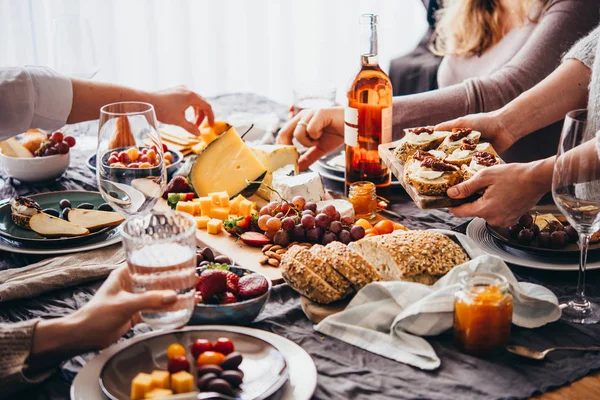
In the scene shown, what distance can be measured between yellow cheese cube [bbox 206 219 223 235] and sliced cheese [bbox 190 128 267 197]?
21cm

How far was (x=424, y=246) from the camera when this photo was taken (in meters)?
1.27

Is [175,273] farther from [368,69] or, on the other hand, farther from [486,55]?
[486,55]

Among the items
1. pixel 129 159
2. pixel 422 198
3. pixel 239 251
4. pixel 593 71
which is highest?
pixel 593 71

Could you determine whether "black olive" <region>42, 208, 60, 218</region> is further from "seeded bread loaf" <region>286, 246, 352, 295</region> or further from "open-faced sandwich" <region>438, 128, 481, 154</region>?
"open-faced sandwich" <region>438, 128, 481, 154</region>

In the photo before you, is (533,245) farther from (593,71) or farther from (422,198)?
(593,71)

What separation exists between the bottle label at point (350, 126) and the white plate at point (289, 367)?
0.70 meters

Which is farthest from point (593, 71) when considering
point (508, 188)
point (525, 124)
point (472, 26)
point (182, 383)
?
point (182, 383)

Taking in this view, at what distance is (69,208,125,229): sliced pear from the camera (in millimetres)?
1545

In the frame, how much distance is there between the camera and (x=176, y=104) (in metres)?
2.01

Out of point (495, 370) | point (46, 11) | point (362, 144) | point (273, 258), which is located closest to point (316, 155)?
point (362, 144)

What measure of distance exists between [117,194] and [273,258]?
340mm

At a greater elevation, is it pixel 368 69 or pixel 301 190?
pixel 368 69

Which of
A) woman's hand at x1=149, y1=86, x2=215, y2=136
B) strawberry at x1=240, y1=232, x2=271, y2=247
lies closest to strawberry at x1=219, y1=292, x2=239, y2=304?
strawberry at x1=240, y1=232, x2=271, y2=247

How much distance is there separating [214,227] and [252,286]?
17.3 inches
